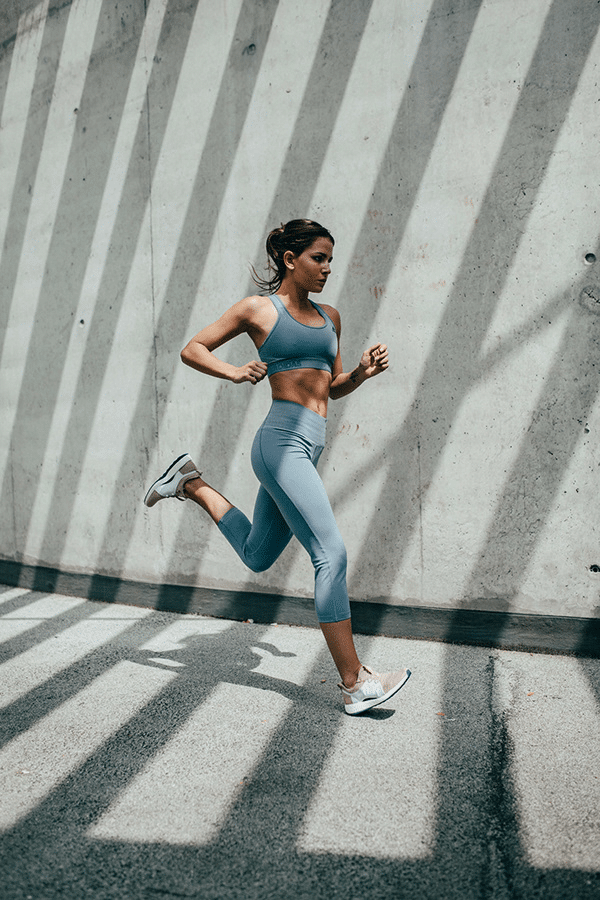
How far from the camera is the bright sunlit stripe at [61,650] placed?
3.26 meters

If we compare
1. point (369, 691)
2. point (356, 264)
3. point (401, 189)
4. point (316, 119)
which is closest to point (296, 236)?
point (356, 264)

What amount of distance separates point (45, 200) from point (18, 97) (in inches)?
38.9

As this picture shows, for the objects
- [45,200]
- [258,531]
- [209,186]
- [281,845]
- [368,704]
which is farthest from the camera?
[45,200]

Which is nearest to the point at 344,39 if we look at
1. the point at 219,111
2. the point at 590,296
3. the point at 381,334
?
the point at 219,111

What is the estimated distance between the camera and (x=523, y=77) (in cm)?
354

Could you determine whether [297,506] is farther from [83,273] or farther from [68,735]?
[83,273]

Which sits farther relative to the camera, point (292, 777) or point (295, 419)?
point (295, 419)

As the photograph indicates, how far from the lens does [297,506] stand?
112 inches

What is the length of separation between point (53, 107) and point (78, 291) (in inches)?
59.0

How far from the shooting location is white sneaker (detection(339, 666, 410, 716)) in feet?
9.12

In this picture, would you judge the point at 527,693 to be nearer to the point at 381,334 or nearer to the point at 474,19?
the point at 381,334

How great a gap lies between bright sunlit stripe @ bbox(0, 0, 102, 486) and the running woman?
3.02 meters

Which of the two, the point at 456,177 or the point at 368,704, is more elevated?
the point at 456,177

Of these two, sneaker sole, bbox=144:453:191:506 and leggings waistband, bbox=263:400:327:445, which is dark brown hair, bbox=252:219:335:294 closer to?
leggings waistband, bbox=263:400:327:445
